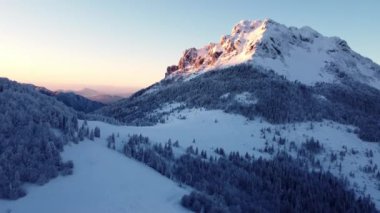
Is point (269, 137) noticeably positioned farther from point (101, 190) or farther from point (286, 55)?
point (286, 55)

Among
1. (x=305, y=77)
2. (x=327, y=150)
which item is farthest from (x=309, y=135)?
(x=305, y=77)

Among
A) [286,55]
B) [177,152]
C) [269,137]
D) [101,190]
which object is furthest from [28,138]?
[286,55]

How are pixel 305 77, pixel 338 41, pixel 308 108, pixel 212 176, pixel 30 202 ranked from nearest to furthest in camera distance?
pixel 30 202, pixel 212 176, pixel 308 108, pixel 305 77, pixel 338 41

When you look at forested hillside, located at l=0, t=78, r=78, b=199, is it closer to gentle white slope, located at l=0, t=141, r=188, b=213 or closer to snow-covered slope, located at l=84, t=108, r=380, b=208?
gentle white slope, located at l=0, t=141, r=188, b=213

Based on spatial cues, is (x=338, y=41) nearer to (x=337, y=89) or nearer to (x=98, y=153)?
(x=337, y=89)

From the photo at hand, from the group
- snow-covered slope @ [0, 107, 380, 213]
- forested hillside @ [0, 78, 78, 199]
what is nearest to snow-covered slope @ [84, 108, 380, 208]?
snow-covered slope @ [0, 107, 380, 213]

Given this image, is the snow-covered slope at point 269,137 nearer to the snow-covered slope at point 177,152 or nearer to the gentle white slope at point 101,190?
the snow-covered slope at point 177,152

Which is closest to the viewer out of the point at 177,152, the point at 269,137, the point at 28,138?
the point at 28,138

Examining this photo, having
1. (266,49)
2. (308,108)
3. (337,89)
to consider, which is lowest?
(308,108)
